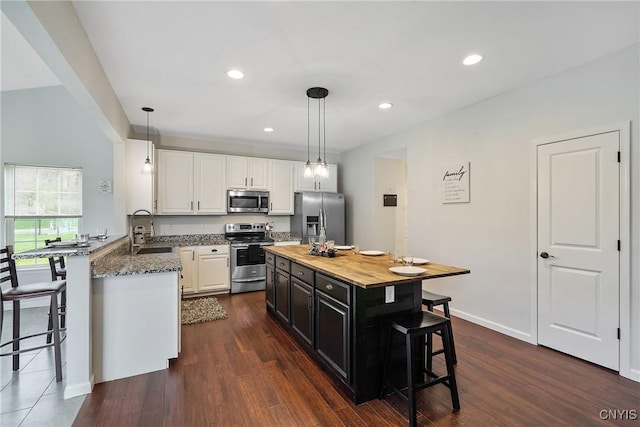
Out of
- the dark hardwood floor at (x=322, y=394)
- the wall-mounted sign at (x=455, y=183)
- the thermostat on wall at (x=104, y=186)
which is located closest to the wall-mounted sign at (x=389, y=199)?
the wall-mounted sign at (x=455, y=183)

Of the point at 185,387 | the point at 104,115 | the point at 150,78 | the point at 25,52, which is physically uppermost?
the point at 25,52

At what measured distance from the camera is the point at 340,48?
2.34 m

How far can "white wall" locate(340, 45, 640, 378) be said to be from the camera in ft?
7.94

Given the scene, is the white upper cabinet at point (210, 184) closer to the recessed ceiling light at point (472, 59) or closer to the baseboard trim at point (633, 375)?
the recessed ceiling light at point (472, 59)

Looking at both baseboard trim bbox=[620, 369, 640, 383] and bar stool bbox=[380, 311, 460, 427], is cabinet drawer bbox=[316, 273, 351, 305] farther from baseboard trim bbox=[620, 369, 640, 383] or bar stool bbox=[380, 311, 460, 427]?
baseboard trim bbox=[620, 369, 640, 383]

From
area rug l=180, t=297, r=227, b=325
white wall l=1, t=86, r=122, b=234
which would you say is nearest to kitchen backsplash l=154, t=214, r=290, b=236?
white wall l=1, t=86, r=122, b=234

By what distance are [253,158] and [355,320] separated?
3.97 metres

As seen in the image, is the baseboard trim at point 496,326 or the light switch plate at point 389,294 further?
the baseboard trim at point 496,326

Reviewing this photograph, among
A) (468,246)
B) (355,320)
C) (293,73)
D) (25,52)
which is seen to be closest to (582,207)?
(468,246)

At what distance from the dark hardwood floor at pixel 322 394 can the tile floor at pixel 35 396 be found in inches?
5.1

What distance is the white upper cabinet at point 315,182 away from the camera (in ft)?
18.6

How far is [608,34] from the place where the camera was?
2.19 meters

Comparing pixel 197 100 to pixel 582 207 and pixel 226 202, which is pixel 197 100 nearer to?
pixel 226 202

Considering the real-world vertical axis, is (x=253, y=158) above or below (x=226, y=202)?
above
